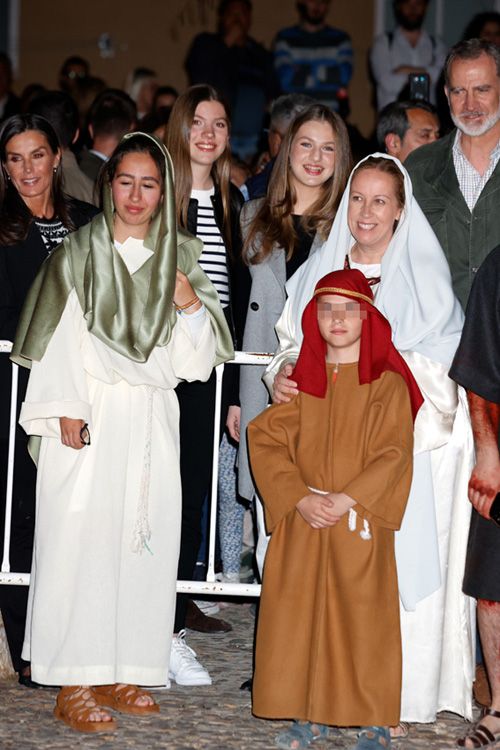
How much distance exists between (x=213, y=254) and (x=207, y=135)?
1.65ft

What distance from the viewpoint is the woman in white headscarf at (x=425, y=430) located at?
469cm

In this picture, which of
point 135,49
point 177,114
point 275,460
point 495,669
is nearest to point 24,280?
point 177,114

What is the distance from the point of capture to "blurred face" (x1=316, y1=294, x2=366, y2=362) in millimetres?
4469

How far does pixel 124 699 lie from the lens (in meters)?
4.82

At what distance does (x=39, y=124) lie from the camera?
17.8 ft

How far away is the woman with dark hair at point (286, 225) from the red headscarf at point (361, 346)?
0.73 meters

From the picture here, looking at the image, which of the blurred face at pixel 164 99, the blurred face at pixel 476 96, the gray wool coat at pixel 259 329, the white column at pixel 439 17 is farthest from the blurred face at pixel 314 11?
the gray wool coat at pixel 259 329

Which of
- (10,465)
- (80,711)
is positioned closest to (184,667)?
(80,711)

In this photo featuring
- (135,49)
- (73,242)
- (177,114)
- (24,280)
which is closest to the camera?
(73,242)

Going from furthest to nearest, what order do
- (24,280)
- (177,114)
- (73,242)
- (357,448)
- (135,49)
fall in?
(135,49) → (177,114) → (24,280) → (73,242) → (357,448)

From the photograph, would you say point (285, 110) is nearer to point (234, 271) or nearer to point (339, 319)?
point (234, 271)

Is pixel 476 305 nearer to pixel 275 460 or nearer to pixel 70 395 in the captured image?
pixel 275 460

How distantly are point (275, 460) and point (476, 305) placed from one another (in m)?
0.88

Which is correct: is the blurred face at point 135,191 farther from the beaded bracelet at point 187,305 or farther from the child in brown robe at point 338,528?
the child in brown robe at point 338,528
